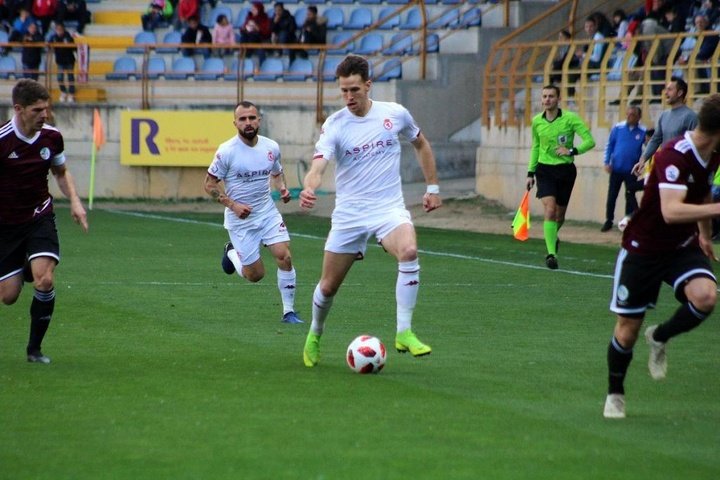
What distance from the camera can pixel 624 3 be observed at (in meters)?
30.2

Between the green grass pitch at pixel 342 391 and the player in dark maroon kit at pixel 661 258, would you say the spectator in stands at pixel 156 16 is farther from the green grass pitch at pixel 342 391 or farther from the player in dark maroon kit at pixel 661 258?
the player in dark maroon kit at pixel 661 258

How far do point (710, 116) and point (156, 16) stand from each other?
1081 inches

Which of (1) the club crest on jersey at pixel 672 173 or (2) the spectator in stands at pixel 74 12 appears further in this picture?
(2) the spectator in stands at pixel 74 12

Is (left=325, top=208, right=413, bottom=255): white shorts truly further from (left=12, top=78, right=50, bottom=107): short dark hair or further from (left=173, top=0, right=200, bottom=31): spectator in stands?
(left=173, top=0, right=200, bottom=31): spectator in stands

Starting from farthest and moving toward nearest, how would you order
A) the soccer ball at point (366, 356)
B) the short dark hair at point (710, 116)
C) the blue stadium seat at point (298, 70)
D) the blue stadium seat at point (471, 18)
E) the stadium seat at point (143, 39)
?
the stadium seat at point (143, 39)
the blue stadium seat at point (471, 18)
the blue stadium seat at point (298, 70)
the soccer ball at point (366, 356)
the short dark hair at point (710, 116)

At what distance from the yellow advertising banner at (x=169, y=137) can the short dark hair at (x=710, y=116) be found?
23015mm

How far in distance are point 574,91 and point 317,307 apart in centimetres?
1723

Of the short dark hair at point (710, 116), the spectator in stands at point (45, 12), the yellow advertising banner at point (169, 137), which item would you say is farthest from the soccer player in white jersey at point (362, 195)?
the spectator in stands at point (45, 12)

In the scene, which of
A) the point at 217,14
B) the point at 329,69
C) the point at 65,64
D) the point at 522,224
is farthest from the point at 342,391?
the point at 217,14

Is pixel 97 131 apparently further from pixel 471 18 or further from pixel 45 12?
pixel 471 18

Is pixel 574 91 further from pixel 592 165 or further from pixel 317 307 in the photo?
pixel 317 307

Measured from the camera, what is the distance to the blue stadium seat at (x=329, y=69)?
30.7 meters

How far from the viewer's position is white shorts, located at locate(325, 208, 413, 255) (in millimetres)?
9367

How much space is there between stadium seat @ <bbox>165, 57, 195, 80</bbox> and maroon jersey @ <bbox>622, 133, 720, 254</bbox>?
24672 mm
